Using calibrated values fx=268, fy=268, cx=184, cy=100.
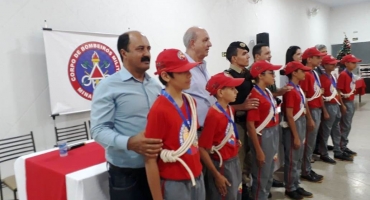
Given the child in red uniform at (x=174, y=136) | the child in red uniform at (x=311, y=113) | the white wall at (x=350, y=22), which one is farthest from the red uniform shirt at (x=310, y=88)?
the white wall at (x=350, y=22)

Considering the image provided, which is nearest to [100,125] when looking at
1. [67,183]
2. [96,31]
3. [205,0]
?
[67,183]

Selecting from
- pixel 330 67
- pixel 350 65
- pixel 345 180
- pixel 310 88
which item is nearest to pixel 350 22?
pixel 350 65

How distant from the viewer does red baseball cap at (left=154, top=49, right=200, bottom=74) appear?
1.24 m

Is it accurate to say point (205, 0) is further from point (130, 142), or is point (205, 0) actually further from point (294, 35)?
point (130, 142)

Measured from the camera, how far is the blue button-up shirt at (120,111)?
4.01 ft

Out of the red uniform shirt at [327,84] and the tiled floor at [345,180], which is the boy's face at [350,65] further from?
the tiled floor at [345,180]

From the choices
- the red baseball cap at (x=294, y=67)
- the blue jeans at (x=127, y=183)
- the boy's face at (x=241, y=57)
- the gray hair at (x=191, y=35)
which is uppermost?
the gray hair at (x=191, y=35)

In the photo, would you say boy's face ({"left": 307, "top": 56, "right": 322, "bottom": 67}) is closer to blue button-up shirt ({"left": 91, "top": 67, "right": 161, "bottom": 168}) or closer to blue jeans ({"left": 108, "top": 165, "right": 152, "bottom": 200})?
blue button-up shirt ({"left": 91, "top": 67, "right": 161, "bottom": 168})

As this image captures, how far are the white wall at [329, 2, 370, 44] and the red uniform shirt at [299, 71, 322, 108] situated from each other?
8.09 m

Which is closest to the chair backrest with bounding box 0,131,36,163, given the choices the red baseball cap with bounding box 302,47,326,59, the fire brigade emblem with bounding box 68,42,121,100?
the fire brigade emblem with bounding box 68,42,121,100

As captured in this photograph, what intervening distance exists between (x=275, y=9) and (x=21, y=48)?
5.92 meters

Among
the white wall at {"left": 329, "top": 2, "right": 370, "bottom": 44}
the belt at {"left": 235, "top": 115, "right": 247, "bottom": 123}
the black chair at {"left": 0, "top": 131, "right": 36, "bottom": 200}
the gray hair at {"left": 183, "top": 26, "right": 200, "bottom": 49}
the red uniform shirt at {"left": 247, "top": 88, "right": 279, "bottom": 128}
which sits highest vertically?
the white wall at {"left": 329, "top": 2, "right": 370, "bottom": 44}

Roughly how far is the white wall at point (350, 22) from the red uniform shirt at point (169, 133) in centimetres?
1028

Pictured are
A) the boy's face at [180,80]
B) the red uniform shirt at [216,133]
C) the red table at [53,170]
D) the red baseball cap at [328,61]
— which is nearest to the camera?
the boy's face at [180,80]
